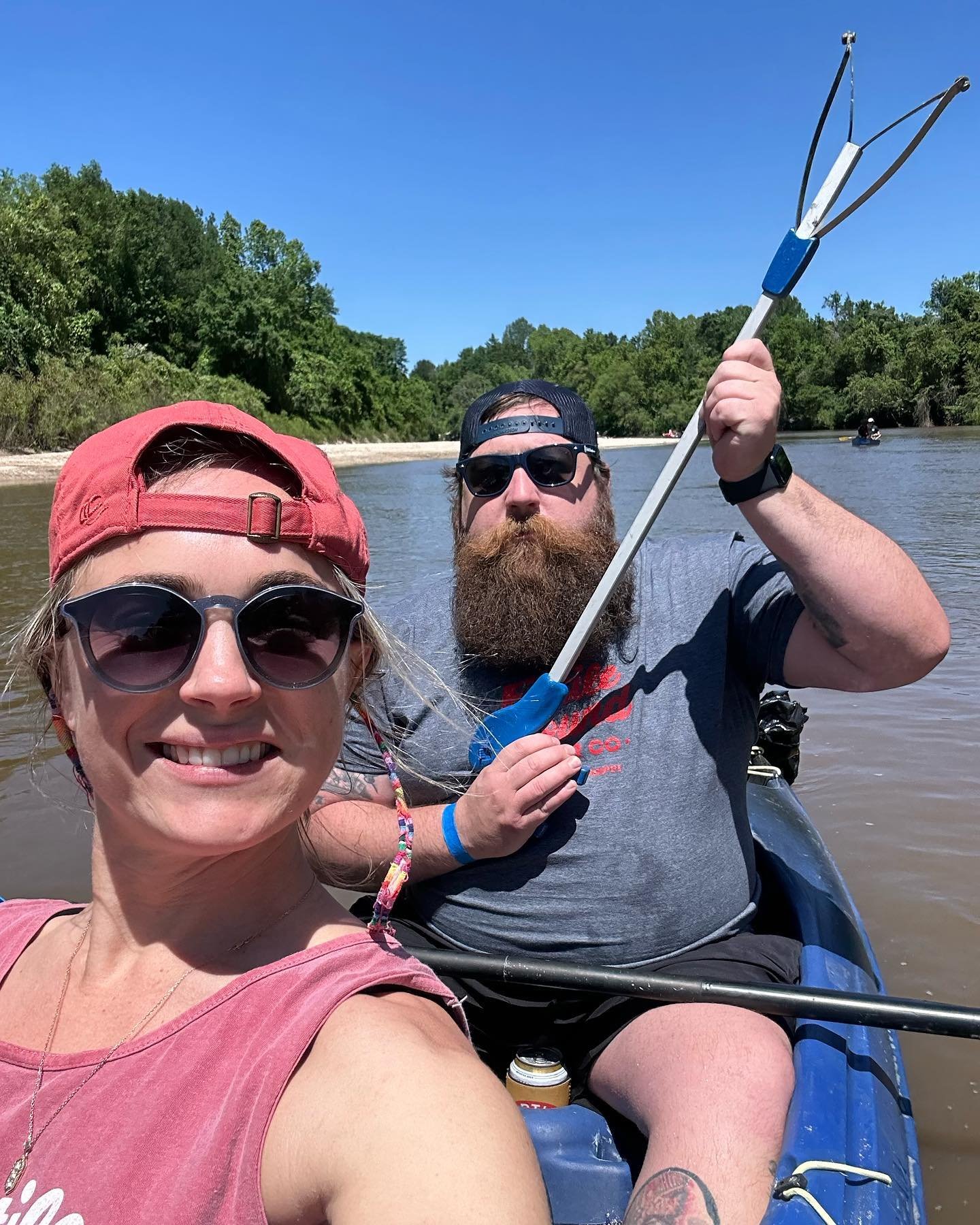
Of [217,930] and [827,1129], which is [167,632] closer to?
[217,930]

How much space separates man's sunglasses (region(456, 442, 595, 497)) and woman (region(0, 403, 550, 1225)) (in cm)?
124

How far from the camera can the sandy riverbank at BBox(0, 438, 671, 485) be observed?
25188mm

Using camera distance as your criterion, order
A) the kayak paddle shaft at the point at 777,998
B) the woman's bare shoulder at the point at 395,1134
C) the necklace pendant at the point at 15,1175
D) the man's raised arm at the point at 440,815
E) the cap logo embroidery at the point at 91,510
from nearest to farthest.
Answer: the woman's bare shoulder at the point at 395,1134 < the necklace pendant at the point at 15,1175 < the cap logo embroidery at the point at 91,510 < the kayak paddle shaft at the point at 777,998 < the man's raised arm at the point at 440,815

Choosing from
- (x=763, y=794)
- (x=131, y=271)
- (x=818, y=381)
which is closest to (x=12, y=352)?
(x=131, y=271)

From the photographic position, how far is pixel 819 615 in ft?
6.29

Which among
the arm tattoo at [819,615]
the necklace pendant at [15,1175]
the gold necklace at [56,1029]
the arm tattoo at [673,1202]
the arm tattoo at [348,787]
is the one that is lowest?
the arm tattoo at [673,1202]

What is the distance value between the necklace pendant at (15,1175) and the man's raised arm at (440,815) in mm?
801

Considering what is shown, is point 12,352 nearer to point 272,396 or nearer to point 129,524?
point 272,396

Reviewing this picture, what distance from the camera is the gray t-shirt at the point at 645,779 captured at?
2.02 m

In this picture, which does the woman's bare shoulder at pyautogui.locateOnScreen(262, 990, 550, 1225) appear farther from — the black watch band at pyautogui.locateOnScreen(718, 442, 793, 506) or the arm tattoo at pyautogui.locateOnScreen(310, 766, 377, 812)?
the arm tattoo at pyautogui.locateOnScreen(310, 766, 377, 812)

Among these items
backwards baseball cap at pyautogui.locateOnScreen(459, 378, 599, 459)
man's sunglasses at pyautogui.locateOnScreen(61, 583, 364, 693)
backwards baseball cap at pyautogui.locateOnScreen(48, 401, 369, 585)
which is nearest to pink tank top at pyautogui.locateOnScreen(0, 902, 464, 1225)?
man's sunglasses at pyautogui.locateOnScreen(61, 583, 364, 693)

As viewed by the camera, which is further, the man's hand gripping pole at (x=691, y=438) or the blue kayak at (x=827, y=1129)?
the man's hand gripping pole at (x=691, y=438)

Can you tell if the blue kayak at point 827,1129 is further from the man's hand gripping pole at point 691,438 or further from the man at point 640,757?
the man's hand gripping pole at point 691,438

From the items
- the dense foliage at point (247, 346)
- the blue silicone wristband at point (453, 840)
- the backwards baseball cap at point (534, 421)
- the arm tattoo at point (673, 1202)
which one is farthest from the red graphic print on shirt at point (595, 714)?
the dense foliage at point (247, 346)
